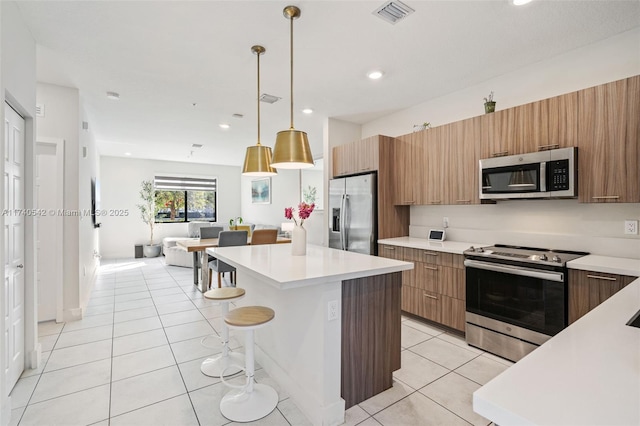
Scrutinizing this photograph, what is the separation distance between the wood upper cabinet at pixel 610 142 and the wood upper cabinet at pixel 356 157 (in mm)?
2000

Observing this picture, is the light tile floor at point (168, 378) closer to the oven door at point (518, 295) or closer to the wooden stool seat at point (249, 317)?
the oven door at point (518, 295)

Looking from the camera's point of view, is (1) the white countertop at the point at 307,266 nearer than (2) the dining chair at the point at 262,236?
Yes

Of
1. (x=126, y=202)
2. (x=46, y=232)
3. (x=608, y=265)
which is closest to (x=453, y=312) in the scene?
(x=608, y=265)

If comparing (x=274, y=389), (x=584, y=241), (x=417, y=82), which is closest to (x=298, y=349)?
(x=274, y=389)

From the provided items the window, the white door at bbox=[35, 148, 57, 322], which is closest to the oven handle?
the white door at bbox=[35, 148, 57, 322]

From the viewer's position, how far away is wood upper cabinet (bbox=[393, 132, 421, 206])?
383 cm

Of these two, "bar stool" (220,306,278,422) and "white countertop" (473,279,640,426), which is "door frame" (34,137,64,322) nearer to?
"bar stool" (220,306,278,422)

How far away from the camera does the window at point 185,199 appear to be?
8.51 metres

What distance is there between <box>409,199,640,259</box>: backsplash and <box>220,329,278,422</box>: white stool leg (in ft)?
8.78

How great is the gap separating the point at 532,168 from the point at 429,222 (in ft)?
4.73

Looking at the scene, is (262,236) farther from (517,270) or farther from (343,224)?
(517,270)

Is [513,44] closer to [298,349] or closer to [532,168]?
[532,168]

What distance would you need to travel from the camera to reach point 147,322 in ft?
11.7

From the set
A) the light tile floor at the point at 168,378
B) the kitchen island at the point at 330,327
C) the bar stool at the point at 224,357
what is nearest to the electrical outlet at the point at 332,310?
the kitchen island at the point at 330,327
